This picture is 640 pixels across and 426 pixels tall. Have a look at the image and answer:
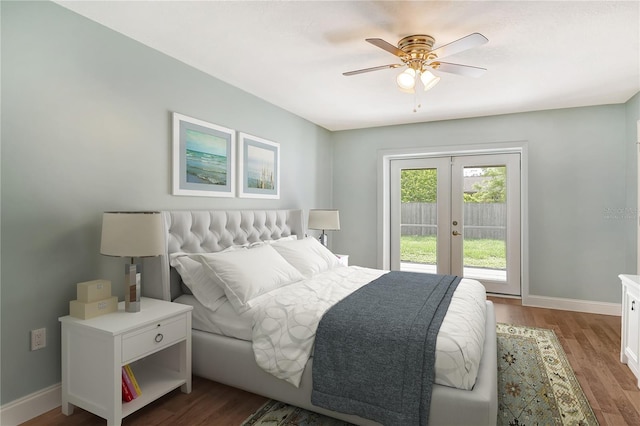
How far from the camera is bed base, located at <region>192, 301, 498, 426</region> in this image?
5.30 ft

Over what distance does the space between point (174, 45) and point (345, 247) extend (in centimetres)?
366

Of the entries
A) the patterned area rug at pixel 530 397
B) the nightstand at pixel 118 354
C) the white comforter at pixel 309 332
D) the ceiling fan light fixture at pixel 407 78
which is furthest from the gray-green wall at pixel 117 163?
the ceiling fan light fixture at pixel 407 78

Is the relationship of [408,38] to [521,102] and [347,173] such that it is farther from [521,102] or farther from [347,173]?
[347,173]

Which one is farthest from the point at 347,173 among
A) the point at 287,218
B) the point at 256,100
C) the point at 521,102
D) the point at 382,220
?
the point at 521,102

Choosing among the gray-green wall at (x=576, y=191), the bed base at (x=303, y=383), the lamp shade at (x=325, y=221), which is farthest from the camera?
the lamp shade at (x=325, y=221)

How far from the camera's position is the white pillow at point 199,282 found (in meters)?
2.44

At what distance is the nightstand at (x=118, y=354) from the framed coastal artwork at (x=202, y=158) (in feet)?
3.60

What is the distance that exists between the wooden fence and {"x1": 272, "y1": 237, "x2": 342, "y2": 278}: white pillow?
2.04 metres

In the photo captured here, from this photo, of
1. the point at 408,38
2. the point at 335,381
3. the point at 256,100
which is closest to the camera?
the point at 335,381

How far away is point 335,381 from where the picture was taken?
6.15ft

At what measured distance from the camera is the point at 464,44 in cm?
219

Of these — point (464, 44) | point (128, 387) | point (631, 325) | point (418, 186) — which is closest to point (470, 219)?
point (418, 186)

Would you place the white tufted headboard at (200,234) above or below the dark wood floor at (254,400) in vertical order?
above

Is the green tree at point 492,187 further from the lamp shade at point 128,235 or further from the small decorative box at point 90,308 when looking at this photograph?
the small decorative box at point 90,308
